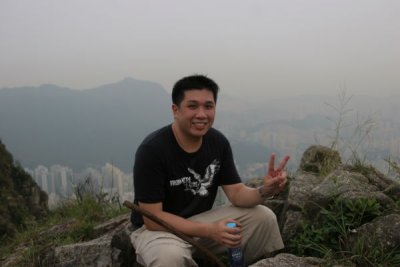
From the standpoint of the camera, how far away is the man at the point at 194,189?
9.91ft

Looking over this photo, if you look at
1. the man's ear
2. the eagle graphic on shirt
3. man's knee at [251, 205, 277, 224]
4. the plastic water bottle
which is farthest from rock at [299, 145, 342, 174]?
the man's ear

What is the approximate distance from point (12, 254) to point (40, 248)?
0.77m

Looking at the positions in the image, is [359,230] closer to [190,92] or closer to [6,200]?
[190,92]

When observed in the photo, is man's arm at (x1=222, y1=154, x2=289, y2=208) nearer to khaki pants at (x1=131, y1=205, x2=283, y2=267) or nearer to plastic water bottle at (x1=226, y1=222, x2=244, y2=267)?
khaki pants at (x1=131, y1=205, x2=283, y2=267)

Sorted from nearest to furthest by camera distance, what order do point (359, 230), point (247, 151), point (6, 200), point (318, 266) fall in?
point (318, 266) < point (359, 230) < point (6, 200) < point (247, 151)

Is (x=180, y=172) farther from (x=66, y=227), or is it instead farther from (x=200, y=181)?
(x=66, y=227)

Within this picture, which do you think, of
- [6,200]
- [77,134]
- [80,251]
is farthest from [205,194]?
[77,134]

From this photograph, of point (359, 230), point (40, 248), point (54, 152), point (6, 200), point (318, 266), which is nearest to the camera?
point (318, 266)

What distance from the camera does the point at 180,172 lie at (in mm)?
3293

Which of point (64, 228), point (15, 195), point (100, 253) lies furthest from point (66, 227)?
point (15, 195)

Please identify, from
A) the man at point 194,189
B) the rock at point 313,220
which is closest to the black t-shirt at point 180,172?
the man at point 194,189

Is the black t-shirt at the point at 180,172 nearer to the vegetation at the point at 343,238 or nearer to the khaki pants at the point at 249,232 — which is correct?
the khaki pants at the point at 249,232

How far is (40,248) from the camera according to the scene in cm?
470

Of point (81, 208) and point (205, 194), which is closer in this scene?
point (205, 194)
